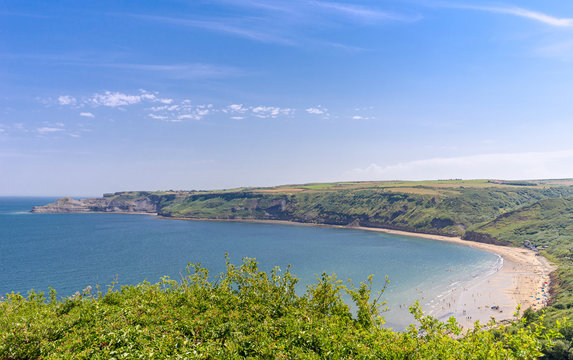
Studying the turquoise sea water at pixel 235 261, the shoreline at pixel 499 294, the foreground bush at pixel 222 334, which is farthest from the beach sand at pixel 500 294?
the foreground bush at pixel 222 334

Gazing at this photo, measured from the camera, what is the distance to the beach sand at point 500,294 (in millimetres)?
84562

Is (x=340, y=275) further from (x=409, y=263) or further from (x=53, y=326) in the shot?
(x=53, y=326)

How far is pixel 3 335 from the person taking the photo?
1684cm

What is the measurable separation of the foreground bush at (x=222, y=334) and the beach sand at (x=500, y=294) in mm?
74617

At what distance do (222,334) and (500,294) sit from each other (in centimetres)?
11627

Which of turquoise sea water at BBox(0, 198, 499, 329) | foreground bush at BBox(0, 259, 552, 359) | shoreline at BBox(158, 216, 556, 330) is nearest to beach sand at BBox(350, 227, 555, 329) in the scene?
shoreline at BBox(158, 216, 556, 330)

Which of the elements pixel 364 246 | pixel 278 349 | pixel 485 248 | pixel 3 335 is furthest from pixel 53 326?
pixel 485 248

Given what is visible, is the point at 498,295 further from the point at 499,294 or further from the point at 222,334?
the point at 222,334

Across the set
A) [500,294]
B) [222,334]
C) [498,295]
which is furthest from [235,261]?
[222,334]

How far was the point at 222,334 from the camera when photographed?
63.5ft

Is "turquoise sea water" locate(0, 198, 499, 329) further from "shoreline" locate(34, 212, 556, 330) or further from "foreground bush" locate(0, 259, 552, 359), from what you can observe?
"foreground bush" locate(0, 259, 552, 359)

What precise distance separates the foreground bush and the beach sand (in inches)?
2938

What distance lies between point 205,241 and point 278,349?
189 metres

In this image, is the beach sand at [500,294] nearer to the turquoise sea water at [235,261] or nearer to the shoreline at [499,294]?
the shoreline at [499,294]
